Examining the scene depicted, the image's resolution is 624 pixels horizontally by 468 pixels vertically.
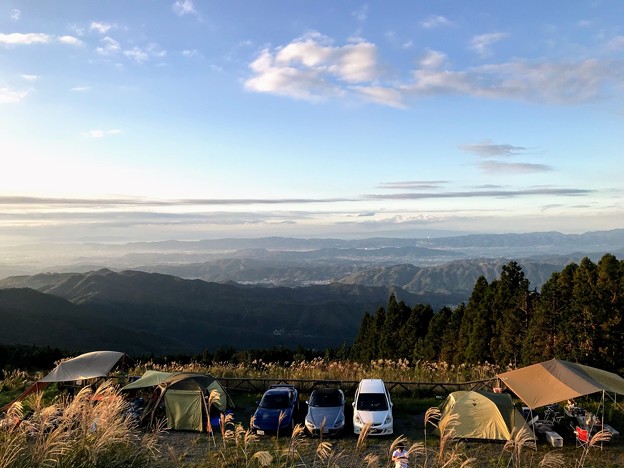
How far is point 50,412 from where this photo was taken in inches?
241

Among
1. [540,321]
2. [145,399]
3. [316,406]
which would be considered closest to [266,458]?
[316,406]

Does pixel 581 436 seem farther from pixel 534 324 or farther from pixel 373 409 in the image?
pixel 534 324

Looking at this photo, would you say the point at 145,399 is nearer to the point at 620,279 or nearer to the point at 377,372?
the point at 377,372

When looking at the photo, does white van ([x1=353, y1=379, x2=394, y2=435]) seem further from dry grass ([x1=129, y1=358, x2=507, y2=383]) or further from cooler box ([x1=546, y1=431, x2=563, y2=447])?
cooler box ([x1=546, y1=431, x2=563, y2=447])

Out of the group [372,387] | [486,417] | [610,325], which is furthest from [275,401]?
[610,325]

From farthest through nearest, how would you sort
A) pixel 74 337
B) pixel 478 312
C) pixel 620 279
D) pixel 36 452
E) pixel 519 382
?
1. pixel 74 337
2. pixel 478 312
3. pixel 620 279
4. pixel 519 382
5. pixel 36 452

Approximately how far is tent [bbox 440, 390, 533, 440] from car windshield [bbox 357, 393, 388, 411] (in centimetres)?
224

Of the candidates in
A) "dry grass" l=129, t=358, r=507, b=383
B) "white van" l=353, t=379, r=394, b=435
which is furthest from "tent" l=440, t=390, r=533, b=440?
"dry grass" l=129, t=358, r=507, b=383

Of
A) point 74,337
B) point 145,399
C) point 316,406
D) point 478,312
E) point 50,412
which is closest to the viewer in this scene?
point 50,412

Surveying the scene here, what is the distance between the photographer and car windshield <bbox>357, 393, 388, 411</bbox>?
14.1 meters

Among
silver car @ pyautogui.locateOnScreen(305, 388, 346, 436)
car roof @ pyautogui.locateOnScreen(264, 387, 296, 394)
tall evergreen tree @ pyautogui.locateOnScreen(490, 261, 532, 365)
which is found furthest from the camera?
tall evergreen tree @ pyautogui.locateOnScreen(490, 261, 532, 365)

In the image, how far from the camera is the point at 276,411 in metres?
14.2

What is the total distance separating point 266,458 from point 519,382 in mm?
10734

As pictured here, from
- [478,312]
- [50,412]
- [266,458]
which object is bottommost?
[478,312]
